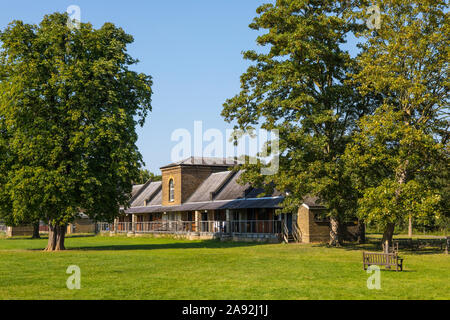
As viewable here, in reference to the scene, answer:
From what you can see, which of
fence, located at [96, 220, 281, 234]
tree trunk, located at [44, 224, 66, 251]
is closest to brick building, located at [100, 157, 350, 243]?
fence, located at [96, 220, 281, 234]

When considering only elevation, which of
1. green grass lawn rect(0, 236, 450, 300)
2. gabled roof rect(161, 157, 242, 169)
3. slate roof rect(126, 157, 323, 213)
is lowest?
green grass lawn rect(0, 236, 450, 300)

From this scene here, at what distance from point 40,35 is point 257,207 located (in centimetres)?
2226

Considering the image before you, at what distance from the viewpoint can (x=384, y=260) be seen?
21062mm

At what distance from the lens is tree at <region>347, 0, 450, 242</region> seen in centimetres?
2938

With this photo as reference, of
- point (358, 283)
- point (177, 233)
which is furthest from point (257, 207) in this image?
point (358, 283)

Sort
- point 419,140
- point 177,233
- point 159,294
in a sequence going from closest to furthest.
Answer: point 159,294
point 419,140
point 177,233

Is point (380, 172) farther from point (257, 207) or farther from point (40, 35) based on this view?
point (40, 35)

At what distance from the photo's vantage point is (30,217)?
117 ft

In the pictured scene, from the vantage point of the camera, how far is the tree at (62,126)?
112ft

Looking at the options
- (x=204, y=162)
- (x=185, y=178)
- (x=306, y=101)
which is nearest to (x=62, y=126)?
(x=306, y=101)

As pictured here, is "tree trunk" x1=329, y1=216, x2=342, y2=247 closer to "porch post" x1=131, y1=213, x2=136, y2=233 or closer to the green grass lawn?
the green grass lawn

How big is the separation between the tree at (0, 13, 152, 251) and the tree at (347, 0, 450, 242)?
1534 cm

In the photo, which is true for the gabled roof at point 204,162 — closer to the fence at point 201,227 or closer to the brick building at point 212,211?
the brick building at point 212,211
